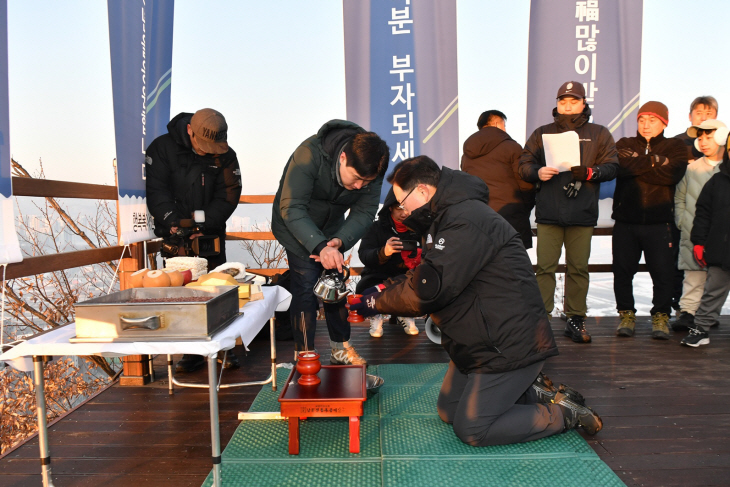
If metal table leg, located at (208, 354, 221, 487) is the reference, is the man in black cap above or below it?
above

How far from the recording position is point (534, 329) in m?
2.13

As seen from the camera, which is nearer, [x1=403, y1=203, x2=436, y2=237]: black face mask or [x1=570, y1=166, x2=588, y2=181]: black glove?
[x1=403, y1=203, x2=436, y2=237]: black face mask

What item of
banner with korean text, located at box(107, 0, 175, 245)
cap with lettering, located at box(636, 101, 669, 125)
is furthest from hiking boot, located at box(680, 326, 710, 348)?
banner with korean text, located at box(107, 0, 175, 245)

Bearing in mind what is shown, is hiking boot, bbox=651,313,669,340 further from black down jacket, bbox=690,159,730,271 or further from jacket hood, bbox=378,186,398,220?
jacket hood, bbox=378,186,398,220

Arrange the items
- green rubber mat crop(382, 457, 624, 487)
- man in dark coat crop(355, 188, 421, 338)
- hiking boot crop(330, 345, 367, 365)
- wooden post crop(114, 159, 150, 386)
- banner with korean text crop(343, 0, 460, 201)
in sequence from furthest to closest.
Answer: banner with korean text crop(343, 0, 460, 201), man in dark coat crop(355, 188, 421, 338), hiking boot crop(330, 345, 367, 365), wooden post crop(114, 159, 150, 386), green rubber mat crop(382, 457, 624, 487)

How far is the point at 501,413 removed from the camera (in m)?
2.14

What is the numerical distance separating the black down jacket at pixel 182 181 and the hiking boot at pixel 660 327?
3355mm

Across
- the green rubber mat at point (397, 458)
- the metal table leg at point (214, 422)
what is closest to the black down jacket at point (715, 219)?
the green rubber mat at point (397, 458)

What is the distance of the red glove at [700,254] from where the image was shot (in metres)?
3.74

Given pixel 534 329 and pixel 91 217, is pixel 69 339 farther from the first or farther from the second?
pixel 91 217

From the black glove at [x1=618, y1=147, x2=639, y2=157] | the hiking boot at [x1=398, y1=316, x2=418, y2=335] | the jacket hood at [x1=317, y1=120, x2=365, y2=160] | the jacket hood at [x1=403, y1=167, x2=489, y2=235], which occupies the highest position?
the jacket hood at [x1=317, y1=120, x2=365, y2=160]

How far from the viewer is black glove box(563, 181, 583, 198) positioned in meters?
3.66

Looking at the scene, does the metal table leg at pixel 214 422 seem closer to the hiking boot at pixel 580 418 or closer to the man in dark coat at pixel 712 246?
the hiking boot at pixel 580 418

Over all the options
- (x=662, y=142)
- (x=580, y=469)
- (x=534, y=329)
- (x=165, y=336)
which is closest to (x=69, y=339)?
(x=165, y=336)
